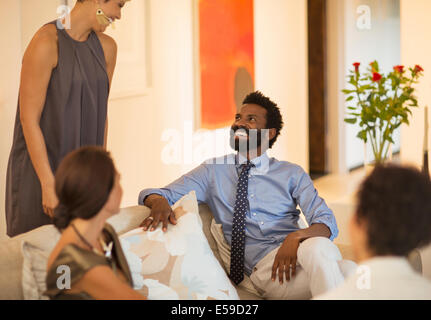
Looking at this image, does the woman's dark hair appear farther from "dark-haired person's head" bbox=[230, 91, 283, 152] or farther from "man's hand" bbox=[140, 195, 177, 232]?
"dark-haired person's head" bbox=[230, 91, 283, 152]

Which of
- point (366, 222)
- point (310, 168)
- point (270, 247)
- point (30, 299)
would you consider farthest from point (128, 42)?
point (310, 168)

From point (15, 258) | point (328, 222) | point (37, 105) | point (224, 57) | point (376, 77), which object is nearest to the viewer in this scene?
point (15, 258)

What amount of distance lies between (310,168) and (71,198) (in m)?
5.03

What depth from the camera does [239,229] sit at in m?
2.21

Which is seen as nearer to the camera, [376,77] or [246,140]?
[246,140]

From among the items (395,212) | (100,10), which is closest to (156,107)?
(100,10)

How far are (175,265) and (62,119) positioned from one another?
24.6 inches

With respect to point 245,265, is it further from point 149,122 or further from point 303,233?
point 149,122

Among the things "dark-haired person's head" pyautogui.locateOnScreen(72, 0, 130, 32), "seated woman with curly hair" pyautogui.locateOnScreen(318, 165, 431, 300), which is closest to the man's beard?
"dark-haired person's head" pyautogui.locateOnScreen(72, 0, 130, 32)

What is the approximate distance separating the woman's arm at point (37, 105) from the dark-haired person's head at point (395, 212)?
1082 millimetres

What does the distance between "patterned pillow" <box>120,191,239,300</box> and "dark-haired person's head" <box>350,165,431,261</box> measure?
0.76 metres

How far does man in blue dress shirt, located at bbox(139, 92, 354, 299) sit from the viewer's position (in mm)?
2004

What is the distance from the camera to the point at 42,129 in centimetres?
202

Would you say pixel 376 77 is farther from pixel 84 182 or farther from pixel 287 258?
pixel 84 182
